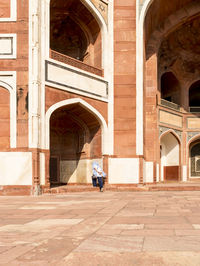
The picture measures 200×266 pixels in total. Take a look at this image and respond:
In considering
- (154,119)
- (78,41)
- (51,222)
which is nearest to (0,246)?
(51,222)

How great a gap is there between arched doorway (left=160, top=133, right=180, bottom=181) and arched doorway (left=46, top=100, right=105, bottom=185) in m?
8.57

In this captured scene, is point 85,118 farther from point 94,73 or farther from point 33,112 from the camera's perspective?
point 33,112

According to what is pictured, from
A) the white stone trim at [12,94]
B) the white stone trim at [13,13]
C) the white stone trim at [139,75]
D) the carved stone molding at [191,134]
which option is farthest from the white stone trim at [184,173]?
the white stone trim at [13,13]

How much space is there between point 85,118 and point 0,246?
404 inches

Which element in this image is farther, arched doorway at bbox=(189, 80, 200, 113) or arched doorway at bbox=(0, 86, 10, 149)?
arched doorway at bbox=(189, 80, 200, 113)

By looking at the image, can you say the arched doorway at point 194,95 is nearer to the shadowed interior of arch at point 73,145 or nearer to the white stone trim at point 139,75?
the white stone trim at point 139,75

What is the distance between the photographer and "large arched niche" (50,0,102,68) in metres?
13.0

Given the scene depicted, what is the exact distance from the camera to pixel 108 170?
12.7 metres

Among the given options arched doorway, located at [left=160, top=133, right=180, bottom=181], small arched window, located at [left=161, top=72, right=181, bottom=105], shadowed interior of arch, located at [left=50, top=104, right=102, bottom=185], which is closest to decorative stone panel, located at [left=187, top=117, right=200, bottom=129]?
small arched window, located at [left=161, top=72, right=181, bottom=105]

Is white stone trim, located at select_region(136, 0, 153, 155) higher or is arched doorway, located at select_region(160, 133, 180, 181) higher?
white stone trim, located at select_region(136, 0, 153, 155)

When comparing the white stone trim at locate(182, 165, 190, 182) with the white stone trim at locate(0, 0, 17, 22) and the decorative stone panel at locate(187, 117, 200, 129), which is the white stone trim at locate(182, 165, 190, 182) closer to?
the decorative stone panel at locate(187, 117, 200, 129)

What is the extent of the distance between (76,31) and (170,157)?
1085cm

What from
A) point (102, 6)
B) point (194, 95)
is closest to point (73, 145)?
point (102, 6)

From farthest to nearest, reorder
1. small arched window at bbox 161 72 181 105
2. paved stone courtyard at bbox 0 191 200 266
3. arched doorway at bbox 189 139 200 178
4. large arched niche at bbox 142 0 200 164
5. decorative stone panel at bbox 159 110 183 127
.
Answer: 1. arched doorway at bbox 189 139 200 178
2. small arched window at bbox 161 72 181 105
3. decorative stone panel at bbox 159 110 183 127
4. large arched niche at bbox 142 0 200 164
5. paved stone courtyard at bbox 0 191 200 266
